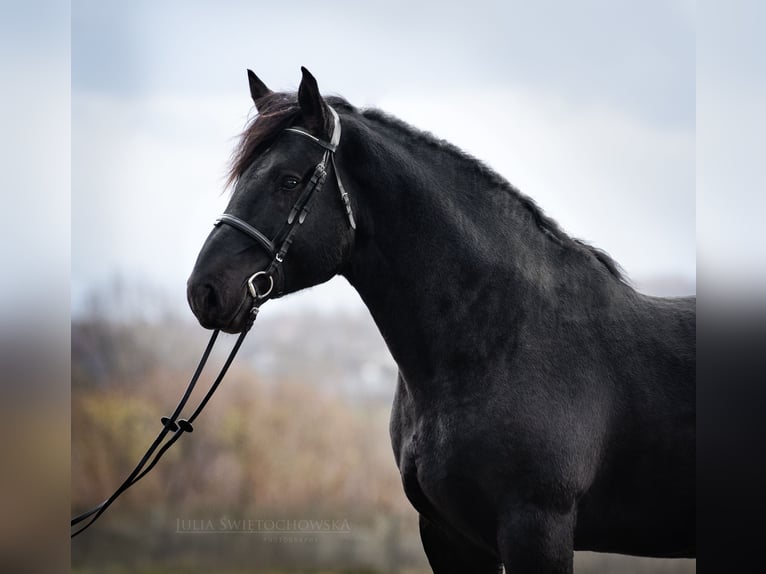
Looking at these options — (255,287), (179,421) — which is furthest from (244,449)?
(255,287)

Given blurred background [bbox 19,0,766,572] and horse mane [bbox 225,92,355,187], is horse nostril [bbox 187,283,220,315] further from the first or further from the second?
blurred background [bbox 19,0,766,572]

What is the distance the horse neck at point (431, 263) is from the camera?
60.7 inches

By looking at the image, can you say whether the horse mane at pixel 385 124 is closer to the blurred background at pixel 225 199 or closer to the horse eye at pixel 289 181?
the horse eye at pixel 289 181

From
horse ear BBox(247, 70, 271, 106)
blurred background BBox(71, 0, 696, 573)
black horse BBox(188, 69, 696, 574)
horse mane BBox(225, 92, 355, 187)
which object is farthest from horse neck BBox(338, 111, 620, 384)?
blurred background BBox(71, 0, 696, 573)

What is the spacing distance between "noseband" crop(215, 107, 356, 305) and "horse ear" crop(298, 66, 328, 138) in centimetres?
2

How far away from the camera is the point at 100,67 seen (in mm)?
2998

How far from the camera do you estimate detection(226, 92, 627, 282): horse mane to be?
1.52 m

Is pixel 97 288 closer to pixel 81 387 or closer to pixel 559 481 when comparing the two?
pixel 81 387

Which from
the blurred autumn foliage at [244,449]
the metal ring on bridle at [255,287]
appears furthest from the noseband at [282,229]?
the blurred autumn foliage at [244,449]

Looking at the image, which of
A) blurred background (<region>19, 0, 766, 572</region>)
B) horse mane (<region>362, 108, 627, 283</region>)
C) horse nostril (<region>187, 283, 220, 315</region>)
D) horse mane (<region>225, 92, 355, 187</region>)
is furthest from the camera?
A: blurred background (<region>19, 0, 766, 572</region>)

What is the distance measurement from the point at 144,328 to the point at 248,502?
88 centimetres

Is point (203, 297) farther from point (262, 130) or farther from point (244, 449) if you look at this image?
point (244, 449)

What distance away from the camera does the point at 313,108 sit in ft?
4.91

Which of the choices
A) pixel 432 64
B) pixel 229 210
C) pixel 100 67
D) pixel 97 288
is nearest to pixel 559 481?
pixel 229 210
